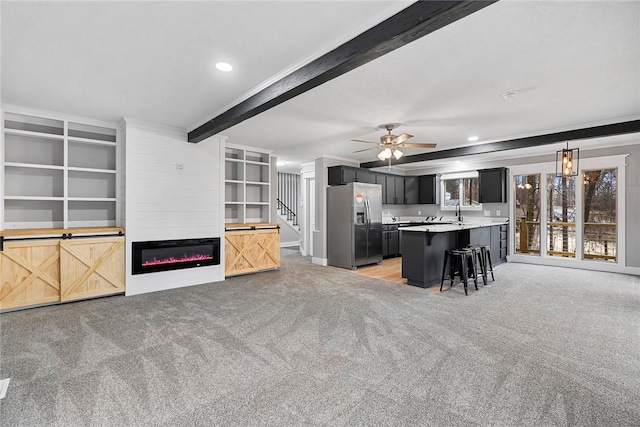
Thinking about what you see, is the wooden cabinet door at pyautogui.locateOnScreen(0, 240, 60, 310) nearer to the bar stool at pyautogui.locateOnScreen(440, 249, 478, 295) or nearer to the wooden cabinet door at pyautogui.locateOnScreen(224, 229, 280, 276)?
the wooden cabinet door at pyautogui.locateOnScreen(224, 229, 280, 276)

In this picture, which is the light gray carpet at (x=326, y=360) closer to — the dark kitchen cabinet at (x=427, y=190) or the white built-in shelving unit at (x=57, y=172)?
the white built-in shelving unit at (x=57, y=172)

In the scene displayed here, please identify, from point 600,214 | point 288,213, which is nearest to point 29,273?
point 288,213

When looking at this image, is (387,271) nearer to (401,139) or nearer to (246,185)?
(401,139)

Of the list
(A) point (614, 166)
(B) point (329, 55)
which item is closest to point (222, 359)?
(B) point (329, 55)

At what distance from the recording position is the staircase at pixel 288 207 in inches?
→ 395

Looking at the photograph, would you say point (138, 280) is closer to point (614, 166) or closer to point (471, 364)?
point (471, 364)

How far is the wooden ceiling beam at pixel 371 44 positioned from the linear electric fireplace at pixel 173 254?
270 centimetres

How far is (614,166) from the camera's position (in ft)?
19.9

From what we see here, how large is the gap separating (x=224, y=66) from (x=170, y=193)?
2.76 m

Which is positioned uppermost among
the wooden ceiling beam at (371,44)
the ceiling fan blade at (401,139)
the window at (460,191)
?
the wooden ceiling beam at (371,44)

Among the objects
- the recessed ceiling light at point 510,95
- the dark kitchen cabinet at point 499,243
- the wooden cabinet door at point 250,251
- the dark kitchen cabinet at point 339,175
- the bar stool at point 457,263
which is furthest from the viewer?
the dark kitchen cabinet at point 339,175

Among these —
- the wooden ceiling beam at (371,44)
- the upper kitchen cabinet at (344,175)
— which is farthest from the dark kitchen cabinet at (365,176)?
the wooden ceiling beam at (371,44)

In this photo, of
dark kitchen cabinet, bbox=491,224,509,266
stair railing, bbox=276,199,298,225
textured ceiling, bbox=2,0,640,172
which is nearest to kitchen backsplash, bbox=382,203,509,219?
dark kitchen cabinet, bbox=491,224,509,266

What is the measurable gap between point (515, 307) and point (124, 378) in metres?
4.29
